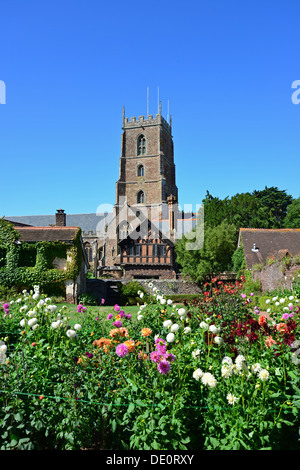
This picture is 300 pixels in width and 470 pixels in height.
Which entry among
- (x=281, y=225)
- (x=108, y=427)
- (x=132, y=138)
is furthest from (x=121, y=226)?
(x=108, y=427)

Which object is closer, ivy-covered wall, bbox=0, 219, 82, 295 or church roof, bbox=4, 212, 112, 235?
ivy-covered wall, bbox=0, 219, 82, 295

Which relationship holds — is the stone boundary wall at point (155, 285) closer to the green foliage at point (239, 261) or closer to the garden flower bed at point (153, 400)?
the green foliage at point (239, 261)

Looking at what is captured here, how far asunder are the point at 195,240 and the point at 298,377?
81.0 ft

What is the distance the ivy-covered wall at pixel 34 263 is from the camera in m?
20.5

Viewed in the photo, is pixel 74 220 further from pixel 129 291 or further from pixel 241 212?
pixel 129 291

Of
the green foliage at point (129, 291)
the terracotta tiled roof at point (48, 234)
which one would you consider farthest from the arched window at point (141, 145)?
the terracotta tiled roof at point (48, 234)

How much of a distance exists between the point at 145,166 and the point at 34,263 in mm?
32176

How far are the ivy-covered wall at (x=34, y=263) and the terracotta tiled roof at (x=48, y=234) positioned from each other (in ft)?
0.92

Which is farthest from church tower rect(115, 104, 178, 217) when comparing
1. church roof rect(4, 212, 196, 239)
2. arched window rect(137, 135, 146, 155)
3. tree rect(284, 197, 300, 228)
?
tree rect(284, 197, 300, 228)

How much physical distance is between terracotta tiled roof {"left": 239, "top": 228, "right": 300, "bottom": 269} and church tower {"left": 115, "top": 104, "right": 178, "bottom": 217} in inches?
838

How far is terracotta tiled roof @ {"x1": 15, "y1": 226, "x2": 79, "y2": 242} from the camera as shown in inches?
829

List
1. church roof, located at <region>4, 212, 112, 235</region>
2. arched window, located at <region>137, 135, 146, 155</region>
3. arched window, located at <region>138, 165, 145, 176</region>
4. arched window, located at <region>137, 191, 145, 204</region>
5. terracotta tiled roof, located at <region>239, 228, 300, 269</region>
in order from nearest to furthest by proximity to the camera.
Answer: terracotta tiled roof, located at <region>239, 228, 300, 269</region> < arched window, located at <region>137, 191, 145, 204</region> < arched window, located at <region>138, 165, 145, 176</region> < arched window, located at <region>137, 135, 146, 155</region> < church roof, located at <region>4, 212, 112, 235</region>

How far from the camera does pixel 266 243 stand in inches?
1013

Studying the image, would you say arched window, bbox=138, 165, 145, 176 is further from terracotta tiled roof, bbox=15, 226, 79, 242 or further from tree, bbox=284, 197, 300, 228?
terracotta tiled roof, bbox=15, 226, 79, 242
